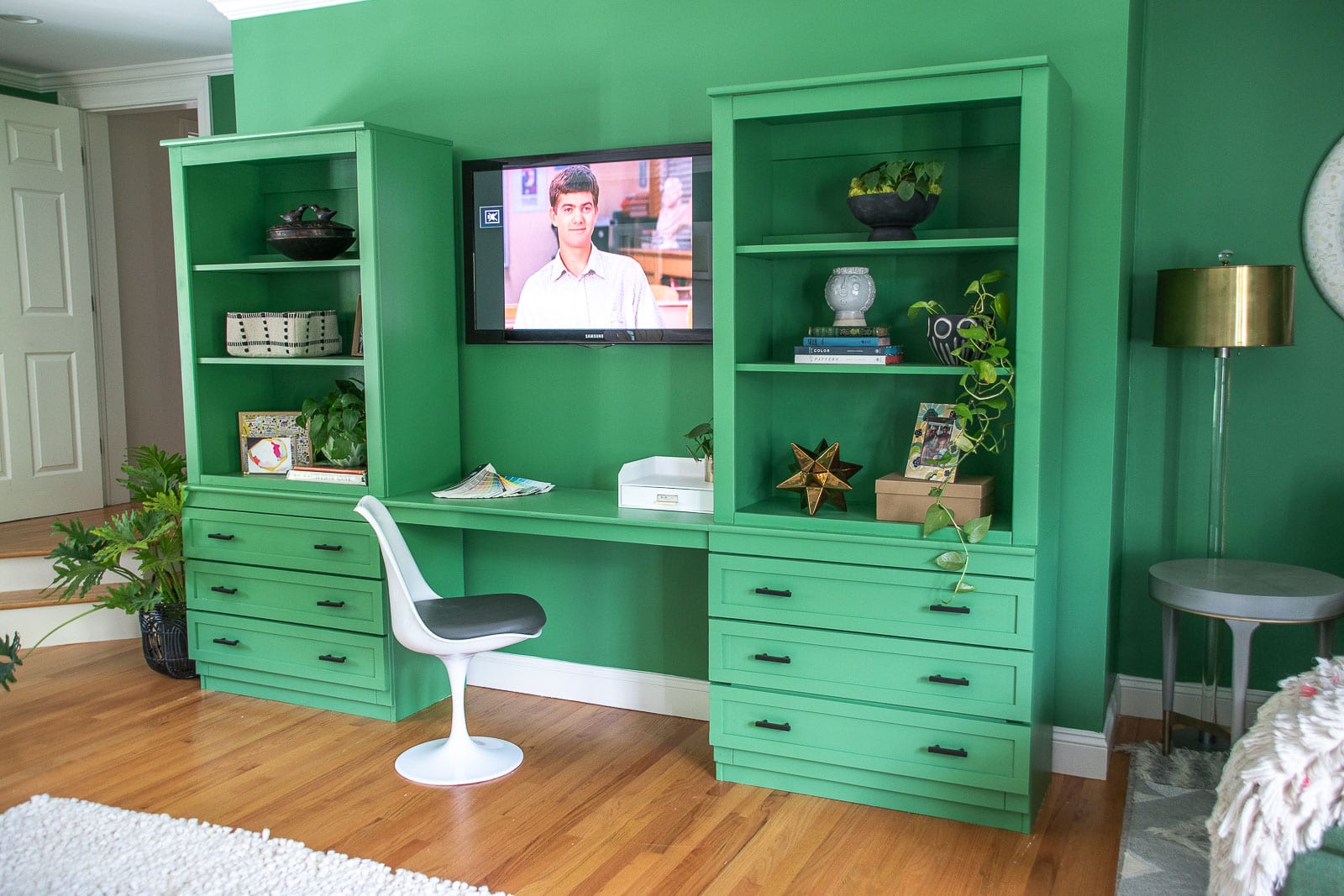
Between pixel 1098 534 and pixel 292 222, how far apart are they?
2719 mm

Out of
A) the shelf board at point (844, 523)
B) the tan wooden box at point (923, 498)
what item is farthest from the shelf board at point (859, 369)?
the shelf board at point (844, 523)

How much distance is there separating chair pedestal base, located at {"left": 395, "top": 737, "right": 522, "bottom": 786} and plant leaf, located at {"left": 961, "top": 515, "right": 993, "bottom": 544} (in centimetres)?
147

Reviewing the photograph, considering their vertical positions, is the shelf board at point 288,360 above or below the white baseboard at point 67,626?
above

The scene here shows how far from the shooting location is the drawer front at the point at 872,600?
2.72 m

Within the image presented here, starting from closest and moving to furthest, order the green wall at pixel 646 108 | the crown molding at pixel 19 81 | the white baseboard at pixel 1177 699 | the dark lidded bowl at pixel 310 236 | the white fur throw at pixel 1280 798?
the white fur throw at pixel 1280 798 → the green wall at pixel 646 108 → the white baseboard at pixel 1177 699 → the dark lidded bowl at pixel 310 236 → the crown molding at pixel 19 81

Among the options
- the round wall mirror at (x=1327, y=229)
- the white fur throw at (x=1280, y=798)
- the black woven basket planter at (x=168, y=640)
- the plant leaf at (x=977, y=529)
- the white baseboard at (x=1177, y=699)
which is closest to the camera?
the white fur throw at (x=1280, y=798)

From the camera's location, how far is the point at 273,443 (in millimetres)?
3906

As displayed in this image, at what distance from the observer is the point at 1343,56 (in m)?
3.07

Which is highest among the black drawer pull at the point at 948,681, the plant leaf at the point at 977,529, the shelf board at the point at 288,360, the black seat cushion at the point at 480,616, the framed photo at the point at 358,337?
the framed photo at the point at 358,337

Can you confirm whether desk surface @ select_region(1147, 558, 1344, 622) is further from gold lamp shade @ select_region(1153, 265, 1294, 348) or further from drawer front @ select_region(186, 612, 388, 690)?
drawer front @ select_region(186, 612, 388, 690)

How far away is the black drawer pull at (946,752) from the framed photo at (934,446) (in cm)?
69

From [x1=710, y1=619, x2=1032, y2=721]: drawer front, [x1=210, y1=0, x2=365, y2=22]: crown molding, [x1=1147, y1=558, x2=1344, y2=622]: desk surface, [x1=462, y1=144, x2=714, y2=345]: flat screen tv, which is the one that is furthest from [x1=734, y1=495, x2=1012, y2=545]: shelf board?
[x1=210, y1=0, x2=365, y2=22]: crown molding

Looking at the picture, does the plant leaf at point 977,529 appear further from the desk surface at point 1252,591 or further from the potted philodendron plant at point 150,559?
the potted philodendron plant at point 150,559

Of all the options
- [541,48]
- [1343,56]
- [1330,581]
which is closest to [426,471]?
[541,48]
